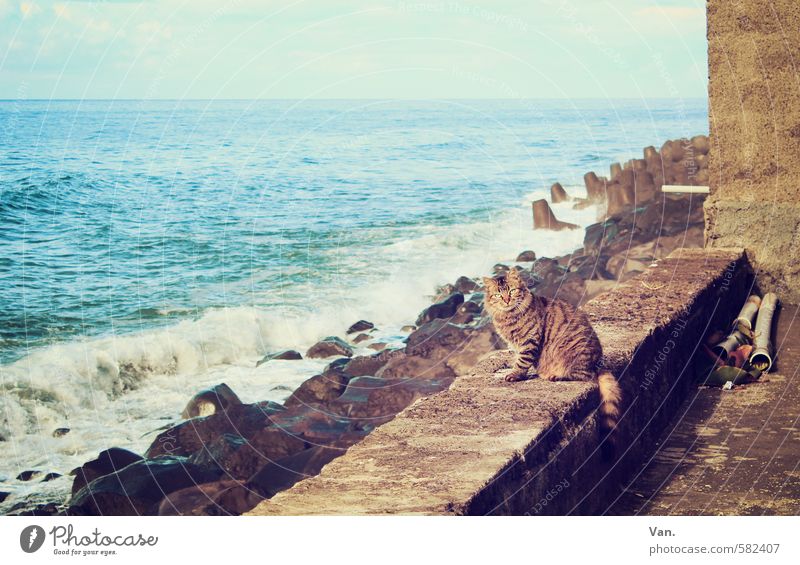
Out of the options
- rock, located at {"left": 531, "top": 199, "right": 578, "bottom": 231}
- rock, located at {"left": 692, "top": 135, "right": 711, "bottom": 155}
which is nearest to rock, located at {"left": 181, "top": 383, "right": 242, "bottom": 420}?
rock, located at {"left": 531, "top": 199, "right": 578, "bottom": 231}

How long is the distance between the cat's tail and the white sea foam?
248 inches

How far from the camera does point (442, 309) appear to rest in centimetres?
1354

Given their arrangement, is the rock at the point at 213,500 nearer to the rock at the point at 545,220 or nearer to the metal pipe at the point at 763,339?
the metal pipe at the point at 763,339

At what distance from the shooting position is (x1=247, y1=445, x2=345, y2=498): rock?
7.16 meters

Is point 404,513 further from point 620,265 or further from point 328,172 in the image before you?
point 328,172

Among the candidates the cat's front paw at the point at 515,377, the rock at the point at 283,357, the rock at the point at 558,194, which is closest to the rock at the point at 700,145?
the rock at the point at 558,194

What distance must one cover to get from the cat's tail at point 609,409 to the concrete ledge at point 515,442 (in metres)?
0.05

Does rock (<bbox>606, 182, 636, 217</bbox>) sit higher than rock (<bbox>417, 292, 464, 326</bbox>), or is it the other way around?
rock (<bbox>606, 182, 636, 217</bbox>)

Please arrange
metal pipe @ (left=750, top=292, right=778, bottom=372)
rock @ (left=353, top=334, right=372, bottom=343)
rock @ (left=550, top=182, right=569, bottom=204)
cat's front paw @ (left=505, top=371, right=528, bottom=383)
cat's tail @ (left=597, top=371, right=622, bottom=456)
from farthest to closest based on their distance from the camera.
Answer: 1. rock @ (left=550, top=182, right=569, bottom=204)
2. rock @ (left=353, top=334, right=372, bottom=343)
3. metal pipe @ (left=750, top=292, right=778, bottom=372)
4. cat's front paw @ (left=505, top=371, right=528, bottom=383)
5. cat's tail @ (left=597, top=371, right=622, bottom=456)

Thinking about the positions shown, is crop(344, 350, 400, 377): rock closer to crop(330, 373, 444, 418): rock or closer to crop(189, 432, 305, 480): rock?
crop(330, 373, 444, 418): rock

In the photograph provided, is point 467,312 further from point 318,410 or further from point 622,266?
point 318,410

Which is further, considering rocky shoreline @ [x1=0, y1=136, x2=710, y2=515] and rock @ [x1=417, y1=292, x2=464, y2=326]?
rock @ [x1=417, y1=292, x2=464, y2=326]

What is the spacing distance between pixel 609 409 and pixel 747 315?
2.62 meters

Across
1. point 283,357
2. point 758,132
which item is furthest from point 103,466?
point 758,132
